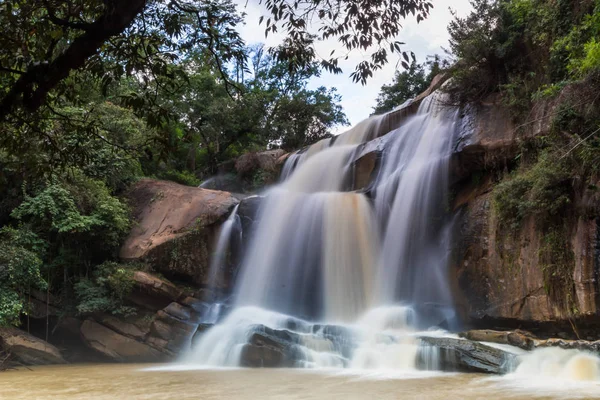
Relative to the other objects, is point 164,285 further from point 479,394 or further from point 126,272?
point 479,394

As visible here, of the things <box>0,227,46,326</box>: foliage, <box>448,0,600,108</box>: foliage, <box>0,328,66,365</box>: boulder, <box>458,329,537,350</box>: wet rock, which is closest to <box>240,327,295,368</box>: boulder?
<box>458,329,537,350</box>: wet rock

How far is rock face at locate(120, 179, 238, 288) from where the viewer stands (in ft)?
49.7

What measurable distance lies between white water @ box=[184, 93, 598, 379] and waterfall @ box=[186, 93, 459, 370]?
3 cm

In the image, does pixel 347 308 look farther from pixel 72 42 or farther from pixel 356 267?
pixel 72 42

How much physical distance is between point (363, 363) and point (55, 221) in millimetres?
9612

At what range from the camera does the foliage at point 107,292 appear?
13906mm

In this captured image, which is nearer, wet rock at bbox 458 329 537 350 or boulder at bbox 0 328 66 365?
wet rock at bbox 458 329 537 350

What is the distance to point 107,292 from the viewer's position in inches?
563

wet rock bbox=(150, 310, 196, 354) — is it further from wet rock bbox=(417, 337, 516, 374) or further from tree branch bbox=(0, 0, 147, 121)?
tree branch bbox=(0, 0, 147, 121)

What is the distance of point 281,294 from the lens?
1431 cm

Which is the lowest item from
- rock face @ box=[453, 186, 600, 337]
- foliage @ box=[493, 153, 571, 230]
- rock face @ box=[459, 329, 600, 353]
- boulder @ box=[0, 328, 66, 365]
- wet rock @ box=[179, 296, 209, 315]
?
boulder @ box=[0, 328, 66, 365]

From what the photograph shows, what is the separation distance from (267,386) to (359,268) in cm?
576

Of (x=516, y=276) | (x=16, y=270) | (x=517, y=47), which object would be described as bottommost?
(x=16, y=270)

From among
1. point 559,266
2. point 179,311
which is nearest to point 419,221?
point 559,266
